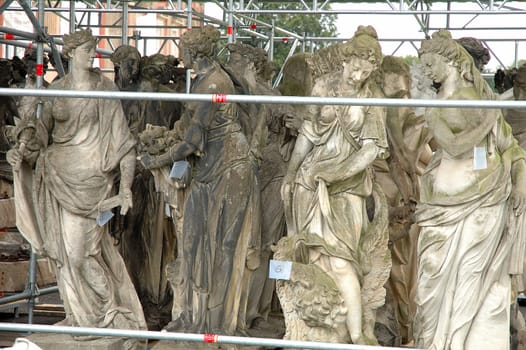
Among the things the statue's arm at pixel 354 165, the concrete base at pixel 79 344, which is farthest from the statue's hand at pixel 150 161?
the concrete base at pixel 79 344

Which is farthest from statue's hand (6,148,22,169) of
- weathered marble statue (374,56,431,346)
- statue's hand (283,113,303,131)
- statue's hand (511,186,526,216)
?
statue's hand (511,186,526,216)

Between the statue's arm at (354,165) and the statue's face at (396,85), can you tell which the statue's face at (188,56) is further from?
the statue's face at (396,85)

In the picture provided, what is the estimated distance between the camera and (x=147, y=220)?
10.4 meters

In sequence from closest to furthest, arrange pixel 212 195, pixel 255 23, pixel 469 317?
1. pixel 469 317
2. pixel 212 195
3. pixel 255 23

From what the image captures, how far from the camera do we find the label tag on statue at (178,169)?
28.4 feet

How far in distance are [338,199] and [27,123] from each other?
2392 mm

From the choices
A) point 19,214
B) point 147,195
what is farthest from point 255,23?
point 19,214

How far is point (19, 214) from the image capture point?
9.30 metres

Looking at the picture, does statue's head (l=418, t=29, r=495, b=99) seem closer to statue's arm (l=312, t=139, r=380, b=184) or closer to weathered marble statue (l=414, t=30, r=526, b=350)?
weathered marble statue (l=414, t=30, r=526, b=350)

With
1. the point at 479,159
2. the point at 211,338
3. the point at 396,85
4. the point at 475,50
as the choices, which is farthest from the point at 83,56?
the point at 475,50

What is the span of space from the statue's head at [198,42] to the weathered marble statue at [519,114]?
297 cm

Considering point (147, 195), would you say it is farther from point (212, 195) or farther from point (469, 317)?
point (469, 317)

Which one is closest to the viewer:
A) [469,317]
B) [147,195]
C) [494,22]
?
[469,317]

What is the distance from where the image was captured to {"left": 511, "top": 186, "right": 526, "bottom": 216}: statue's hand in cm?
798
